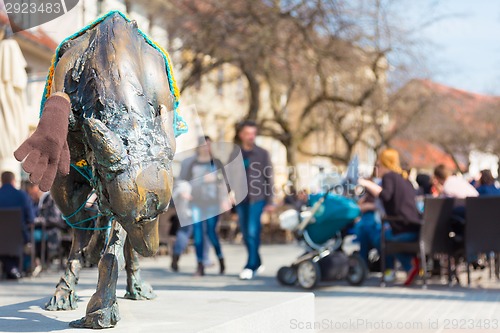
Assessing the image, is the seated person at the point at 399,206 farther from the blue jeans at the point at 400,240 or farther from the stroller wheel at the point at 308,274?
the stroller wheel at the point at 308,274

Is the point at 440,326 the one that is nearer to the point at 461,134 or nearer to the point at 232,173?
the point at 232,173

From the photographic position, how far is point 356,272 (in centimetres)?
1143

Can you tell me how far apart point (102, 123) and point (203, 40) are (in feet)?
60.1

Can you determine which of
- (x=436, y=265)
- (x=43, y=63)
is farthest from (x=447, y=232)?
(x=43, y=63)

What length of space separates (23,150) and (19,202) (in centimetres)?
892

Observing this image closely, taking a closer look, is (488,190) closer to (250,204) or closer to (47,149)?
(250,204)

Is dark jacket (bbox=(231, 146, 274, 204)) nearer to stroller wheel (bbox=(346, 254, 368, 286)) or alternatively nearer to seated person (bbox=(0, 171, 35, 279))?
stroller wheel (bbox=(346, 254, 368, 286))

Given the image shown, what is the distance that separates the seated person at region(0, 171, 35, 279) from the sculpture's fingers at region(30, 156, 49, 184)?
8267 millimetres

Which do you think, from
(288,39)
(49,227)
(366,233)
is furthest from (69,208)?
(288,39)

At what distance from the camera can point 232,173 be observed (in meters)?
11.5

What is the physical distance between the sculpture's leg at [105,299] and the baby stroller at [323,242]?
6.05 m

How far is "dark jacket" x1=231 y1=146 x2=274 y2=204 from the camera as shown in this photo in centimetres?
1231

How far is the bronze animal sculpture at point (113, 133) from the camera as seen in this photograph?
436cm

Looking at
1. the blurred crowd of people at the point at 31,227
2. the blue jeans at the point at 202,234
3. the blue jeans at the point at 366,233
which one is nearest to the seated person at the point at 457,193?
the blue jeans at the point at 366,233
